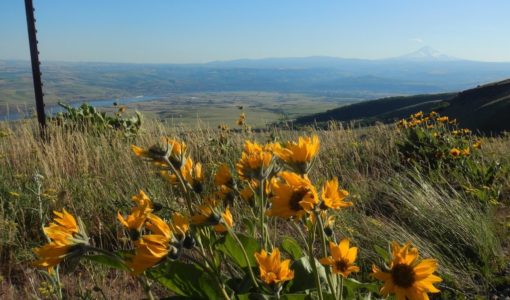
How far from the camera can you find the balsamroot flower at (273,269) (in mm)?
1410

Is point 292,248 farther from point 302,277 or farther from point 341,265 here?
point 341,265

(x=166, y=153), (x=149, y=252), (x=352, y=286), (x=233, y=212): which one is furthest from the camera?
(x=233, y=212)

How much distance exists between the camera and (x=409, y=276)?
133 cm

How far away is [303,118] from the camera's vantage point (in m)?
76.5

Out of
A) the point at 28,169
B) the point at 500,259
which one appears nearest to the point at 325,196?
the point at 500,259

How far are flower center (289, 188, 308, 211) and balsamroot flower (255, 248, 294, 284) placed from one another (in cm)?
13

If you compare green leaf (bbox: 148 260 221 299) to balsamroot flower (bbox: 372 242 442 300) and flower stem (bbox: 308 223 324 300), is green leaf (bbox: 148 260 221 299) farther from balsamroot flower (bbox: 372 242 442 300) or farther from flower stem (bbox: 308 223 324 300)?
balsamroot flower (bbox: 372 242 442 300)

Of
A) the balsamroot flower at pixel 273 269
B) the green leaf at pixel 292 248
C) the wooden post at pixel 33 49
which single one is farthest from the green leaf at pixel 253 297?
the wooden post at pixel 33 49

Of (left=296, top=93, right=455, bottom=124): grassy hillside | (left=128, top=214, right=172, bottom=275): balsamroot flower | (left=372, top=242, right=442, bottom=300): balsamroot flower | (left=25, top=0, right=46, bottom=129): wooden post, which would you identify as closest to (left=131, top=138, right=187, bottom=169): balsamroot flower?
(left=128, top=214, right=172, bottom=275): balsamroot flower

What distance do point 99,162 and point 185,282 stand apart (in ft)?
13.1

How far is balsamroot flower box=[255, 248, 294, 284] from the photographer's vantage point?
4.63ft

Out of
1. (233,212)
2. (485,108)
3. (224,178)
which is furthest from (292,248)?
(485,108)

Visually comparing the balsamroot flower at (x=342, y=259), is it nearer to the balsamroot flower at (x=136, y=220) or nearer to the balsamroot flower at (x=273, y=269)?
the balsamroot flower at (x=273, y=269)

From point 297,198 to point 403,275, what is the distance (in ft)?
1.17
